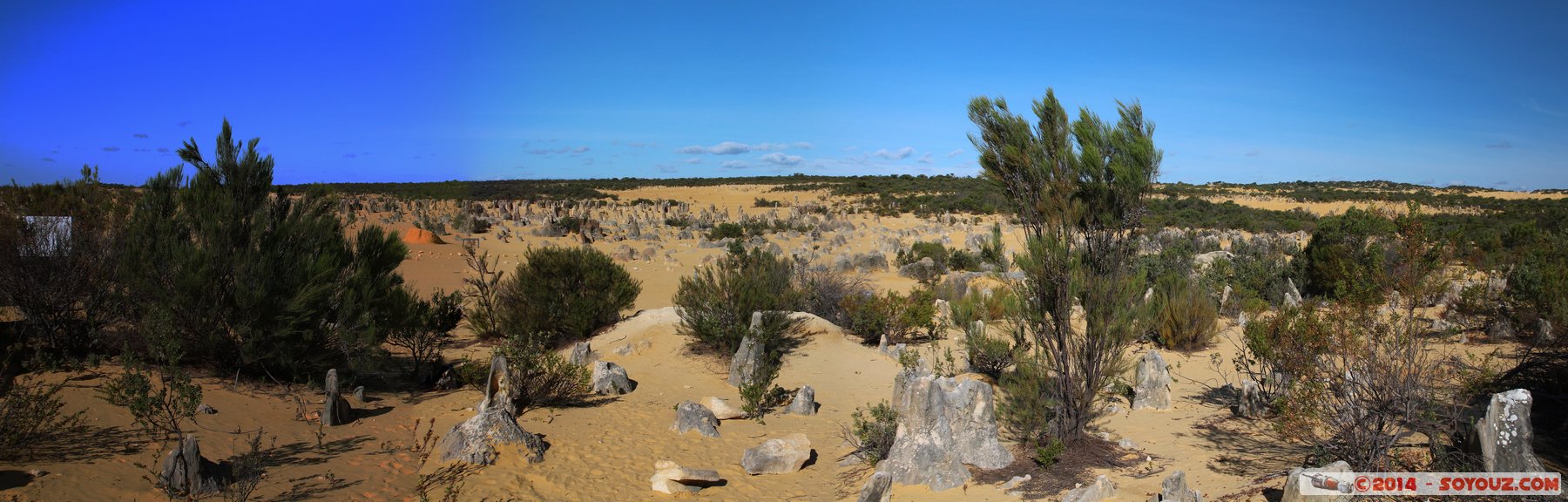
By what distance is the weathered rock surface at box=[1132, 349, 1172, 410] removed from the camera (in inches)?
298

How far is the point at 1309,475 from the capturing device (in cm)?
411

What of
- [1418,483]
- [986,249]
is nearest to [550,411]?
[986,249]

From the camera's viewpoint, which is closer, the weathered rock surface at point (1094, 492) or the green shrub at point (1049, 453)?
the weathered rock surface at point (1094, 492)

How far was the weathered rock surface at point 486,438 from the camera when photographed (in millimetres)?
6344

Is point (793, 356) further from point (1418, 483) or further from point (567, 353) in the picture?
point (1418, 483)

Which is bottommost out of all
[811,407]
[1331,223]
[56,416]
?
[811,407]

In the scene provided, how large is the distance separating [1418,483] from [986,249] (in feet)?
10.3

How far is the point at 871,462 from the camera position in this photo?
662 centimetres

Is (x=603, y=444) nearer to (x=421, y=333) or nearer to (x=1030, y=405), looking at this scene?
(x=421, y=333)

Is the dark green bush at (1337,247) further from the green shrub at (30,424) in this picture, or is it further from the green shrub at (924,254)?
the green shrub at (30,424)

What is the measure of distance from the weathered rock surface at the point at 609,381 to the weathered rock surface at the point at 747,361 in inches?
52.6

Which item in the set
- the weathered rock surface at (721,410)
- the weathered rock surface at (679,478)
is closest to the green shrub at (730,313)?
the weathered rock surface at (721,410)

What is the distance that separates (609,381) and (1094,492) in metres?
5.98

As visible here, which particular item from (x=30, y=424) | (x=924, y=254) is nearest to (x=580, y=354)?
(x=30, y=424)
